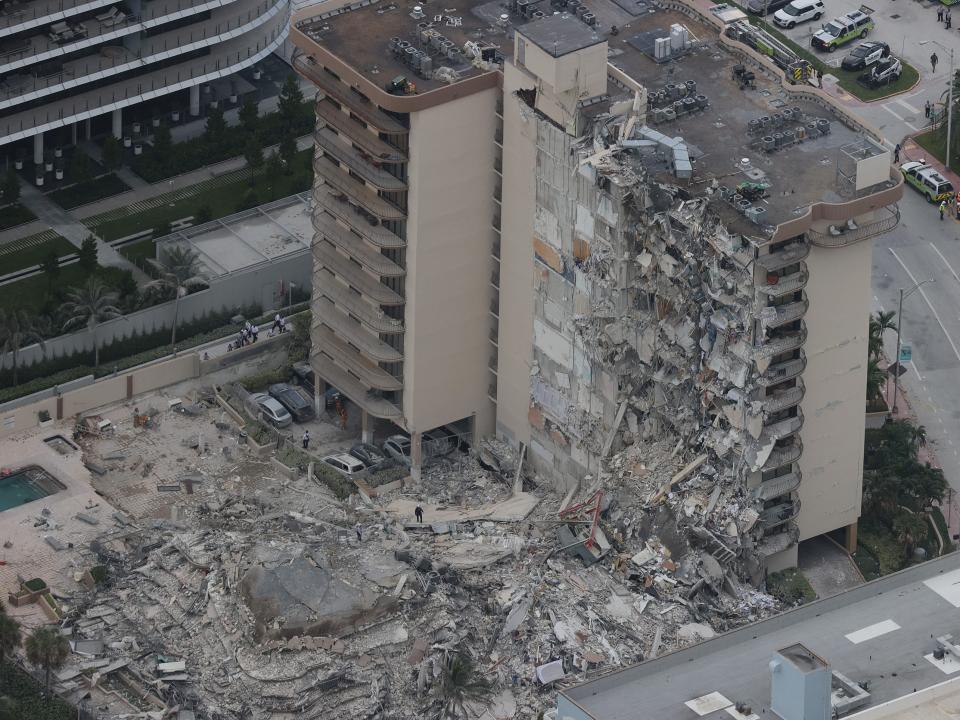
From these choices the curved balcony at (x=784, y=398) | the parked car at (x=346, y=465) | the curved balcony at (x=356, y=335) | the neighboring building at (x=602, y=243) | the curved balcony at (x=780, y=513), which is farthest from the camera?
the parked car at (x=346, y=465)

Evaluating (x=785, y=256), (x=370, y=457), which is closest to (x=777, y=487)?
(x=785, y=256)

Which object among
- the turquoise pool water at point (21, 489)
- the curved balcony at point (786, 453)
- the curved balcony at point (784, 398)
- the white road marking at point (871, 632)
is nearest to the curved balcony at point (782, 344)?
the curved balcony at point (784, 398)

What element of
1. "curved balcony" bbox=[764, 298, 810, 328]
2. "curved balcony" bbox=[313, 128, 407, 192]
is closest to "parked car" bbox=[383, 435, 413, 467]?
"curved balcony" bbox=[313, 128, 407, 192]

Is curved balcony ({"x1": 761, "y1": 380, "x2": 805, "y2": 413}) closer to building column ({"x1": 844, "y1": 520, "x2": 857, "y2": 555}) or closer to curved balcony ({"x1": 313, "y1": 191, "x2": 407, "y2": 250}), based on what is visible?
building column ({"x1": 844, "y1": 520, "x2": 857, "y2": 555})

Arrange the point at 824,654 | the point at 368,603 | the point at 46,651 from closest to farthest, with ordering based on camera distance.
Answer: the point at 824,654 → the point at 46,651 → the point at 368,603

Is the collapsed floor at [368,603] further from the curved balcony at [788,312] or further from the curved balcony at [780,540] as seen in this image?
the curved balcony at [788,312]

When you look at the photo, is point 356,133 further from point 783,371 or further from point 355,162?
point 783,371

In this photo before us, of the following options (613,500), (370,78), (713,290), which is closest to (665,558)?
(613,500)
